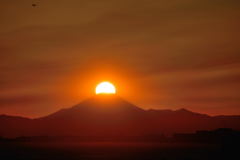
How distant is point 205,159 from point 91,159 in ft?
75.2

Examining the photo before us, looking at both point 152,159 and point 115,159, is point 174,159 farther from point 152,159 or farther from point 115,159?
point 115,159

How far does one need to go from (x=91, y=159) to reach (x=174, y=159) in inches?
670

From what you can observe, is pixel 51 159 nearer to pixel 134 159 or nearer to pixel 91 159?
pixel 91 159

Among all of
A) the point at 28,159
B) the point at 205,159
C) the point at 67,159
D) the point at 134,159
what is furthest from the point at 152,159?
the point at 28,159

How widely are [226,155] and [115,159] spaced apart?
2178 centimetres

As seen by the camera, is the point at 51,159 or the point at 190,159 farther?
the point at 51,159

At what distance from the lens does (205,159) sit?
89.9 m

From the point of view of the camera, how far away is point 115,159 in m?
95.5

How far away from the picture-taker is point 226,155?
3693 inches

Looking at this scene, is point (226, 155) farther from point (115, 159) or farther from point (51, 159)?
point (51, 159)

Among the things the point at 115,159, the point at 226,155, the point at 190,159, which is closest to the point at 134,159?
the point at 115,159

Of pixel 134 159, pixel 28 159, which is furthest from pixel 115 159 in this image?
pixel 28 159

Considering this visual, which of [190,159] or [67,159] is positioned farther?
[67,159]

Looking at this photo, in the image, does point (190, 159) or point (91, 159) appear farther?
point (91, 159)
